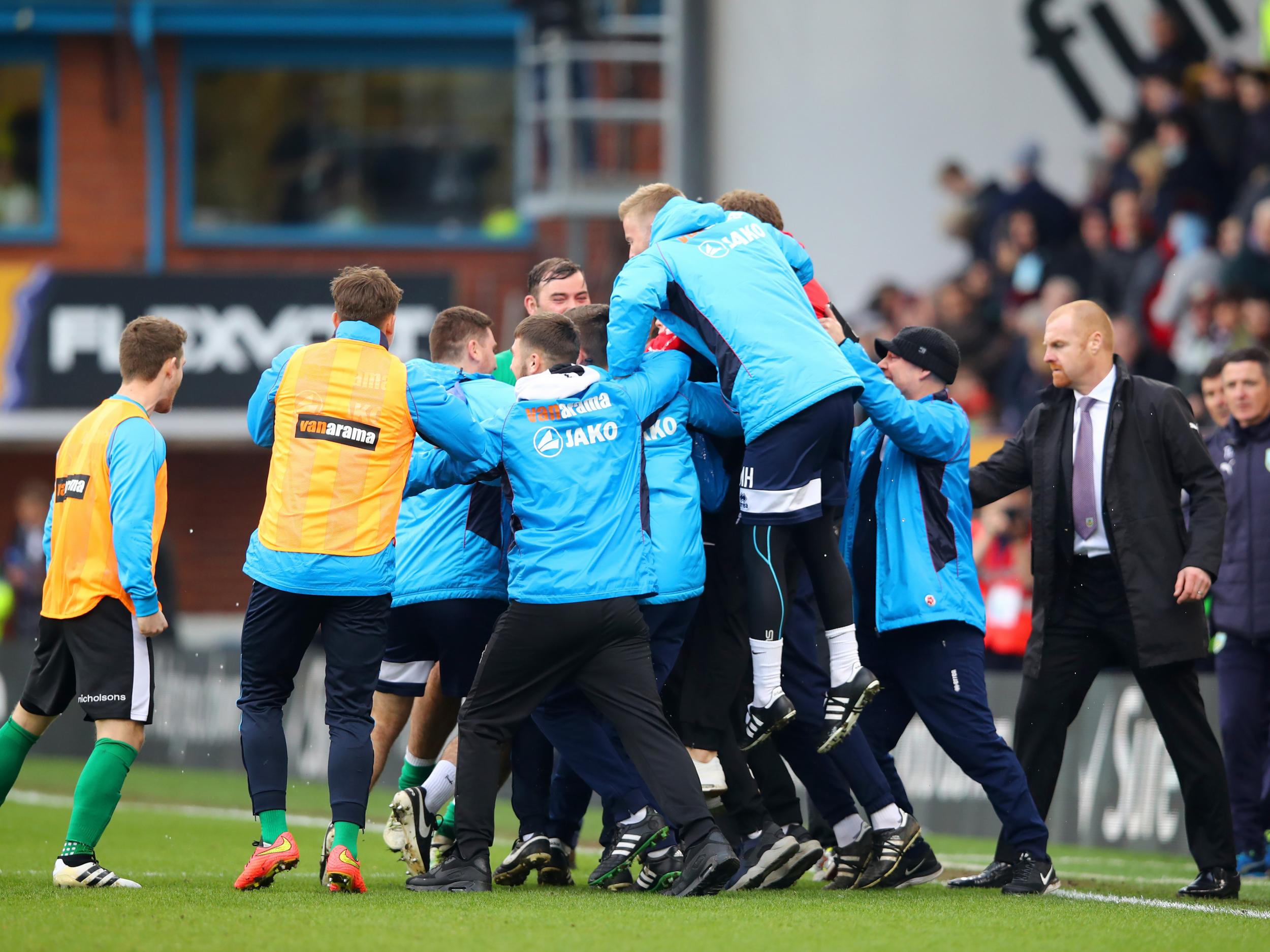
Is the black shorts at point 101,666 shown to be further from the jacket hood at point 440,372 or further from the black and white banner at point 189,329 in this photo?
the black and white banner at point 189,329

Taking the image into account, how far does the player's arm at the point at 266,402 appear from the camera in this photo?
6.87 m

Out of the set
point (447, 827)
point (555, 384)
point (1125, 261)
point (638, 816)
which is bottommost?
point (447, 827)

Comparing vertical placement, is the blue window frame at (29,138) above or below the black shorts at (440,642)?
above

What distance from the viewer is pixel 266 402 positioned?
22.6ft

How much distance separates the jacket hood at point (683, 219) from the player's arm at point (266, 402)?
1549mm

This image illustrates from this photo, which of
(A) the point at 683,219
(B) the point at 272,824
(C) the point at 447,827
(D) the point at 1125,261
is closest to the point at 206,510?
(D) the point at 1125,261

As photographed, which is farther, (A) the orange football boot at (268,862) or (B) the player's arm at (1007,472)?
(B) the player's arm at (1007,472)

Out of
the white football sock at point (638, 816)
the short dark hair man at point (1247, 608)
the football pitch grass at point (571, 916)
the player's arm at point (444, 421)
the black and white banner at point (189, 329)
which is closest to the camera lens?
the football pitch grass at point (571, 916)

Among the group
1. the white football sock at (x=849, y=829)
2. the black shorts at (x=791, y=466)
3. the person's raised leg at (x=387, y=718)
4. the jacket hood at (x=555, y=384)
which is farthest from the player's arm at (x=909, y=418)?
the person's raised leg at (x=387, y=718)

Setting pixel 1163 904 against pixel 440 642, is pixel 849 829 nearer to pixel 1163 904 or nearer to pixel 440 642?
pixel 1163 904

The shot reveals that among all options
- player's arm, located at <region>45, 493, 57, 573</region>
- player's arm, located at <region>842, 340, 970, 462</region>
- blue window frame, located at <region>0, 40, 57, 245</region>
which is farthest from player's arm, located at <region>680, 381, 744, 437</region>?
blue window frame, located at <region>0, 40, 57, 245</region>

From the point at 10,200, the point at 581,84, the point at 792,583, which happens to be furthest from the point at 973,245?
the point at 10,200

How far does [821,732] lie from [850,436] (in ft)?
4.06

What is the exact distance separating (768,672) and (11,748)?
3.01m
